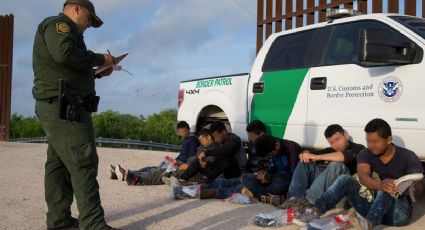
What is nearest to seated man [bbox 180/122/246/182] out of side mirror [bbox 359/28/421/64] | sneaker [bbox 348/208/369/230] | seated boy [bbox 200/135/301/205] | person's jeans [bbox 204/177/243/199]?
person's jeans [bbox 204/177/243/199]

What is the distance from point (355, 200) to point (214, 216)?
4.47 feet

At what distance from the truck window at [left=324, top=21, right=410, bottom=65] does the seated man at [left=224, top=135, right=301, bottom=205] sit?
3.51 feet

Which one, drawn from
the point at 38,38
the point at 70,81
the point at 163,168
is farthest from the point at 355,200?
the point at 163,168

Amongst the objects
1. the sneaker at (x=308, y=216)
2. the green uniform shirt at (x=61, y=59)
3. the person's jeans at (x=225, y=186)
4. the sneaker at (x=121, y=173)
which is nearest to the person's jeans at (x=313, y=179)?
the sneaker at (x=308, y=216)

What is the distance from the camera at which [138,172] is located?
7.94 m

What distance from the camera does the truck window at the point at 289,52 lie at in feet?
22.2

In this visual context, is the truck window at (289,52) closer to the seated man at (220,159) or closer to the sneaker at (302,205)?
the seated man at (220,159)

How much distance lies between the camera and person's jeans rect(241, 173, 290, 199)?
237 inches

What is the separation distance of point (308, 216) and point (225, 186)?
177 centimetres

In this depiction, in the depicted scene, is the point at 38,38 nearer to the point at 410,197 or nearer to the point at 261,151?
the point at 261,151

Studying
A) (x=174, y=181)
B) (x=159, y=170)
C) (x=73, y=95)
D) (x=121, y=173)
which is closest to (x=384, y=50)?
(x=73, y=95)

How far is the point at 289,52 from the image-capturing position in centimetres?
702

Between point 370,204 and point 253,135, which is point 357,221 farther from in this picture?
point 253,135

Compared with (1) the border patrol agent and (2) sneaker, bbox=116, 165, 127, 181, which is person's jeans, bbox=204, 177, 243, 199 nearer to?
(2) sneaker, bbox=116, 165, 127, 181
